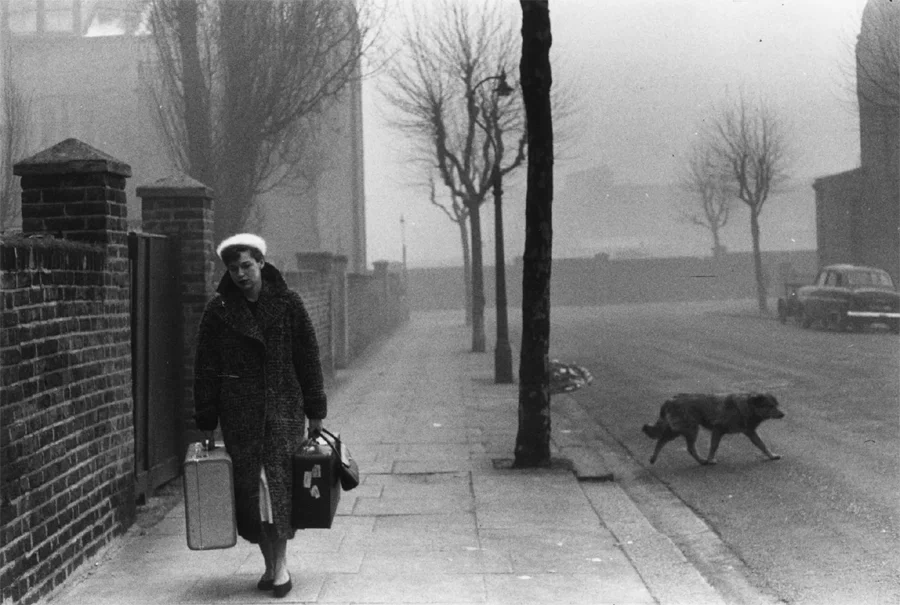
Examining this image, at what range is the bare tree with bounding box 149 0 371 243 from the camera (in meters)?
22.7

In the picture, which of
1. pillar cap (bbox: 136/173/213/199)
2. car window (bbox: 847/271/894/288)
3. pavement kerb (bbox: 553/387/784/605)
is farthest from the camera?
car window (bbox: 847/271/894/288)

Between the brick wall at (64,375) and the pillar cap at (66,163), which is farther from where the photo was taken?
the pillar cap at (66,163)

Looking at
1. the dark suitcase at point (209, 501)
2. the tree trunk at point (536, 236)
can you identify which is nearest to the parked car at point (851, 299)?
the tree trunk at point (536, 236)

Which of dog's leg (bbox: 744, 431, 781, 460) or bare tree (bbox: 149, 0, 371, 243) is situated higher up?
bare tree (bbox: 149, 0, 371, 243)

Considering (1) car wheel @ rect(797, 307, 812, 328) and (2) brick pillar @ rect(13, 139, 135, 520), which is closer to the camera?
(2) brick pillar @ rect(13, 139, 135, 520)

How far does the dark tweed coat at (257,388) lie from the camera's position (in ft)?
18.5

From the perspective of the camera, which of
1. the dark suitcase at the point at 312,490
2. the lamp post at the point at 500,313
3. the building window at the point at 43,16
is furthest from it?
the building window at the point at 43,16

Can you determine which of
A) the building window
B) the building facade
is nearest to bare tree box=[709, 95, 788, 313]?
the building facade

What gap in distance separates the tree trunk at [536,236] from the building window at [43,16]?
40.7 metres

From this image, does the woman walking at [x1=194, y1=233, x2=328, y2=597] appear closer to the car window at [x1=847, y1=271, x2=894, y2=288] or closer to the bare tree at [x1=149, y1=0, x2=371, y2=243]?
the bare tree at [x1=149, y1=0, x2=371, y2=243]

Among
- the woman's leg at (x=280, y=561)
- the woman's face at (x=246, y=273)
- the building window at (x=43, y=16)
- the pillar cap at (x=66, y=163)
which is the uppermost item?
the building window at (x=43, y=16)

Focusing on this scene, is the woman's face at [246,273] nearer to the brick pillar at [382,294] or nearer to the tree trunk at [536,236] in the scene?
the tree trunk at [536,236]

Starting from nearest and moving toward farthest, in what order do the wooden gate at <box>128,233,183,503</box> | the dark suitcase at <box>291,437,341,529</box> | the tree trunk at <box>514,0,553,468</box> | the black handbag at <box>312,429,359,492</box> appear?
the dark suitcase at <box>291,437,341,529</box> < the black handbag at <box>312,429,359,492</box> < the wooden gate at <box>128,233,183,503</box> < the tree trunk at <box>514,0,553,468</box>

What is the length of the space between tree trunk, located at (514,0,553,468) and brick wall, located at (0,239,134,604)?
12.0 ft
